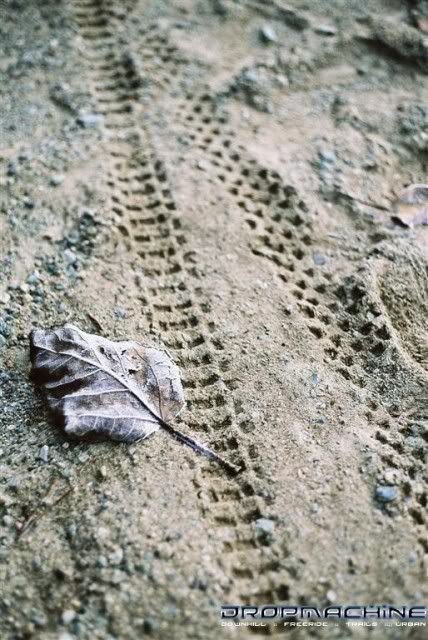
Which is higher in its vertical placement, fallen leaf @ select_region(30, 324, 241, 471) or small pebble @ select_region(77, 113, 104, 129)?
small pebble @ select_region(77, 113, 104, 129)

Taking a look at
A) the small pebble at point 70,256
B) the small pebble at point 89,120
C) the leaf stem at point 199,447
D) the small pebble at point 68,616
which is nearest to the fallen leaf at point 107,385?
the leaf stem at point 199,447

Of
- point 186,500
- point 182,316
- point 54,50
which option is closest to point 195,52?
point 54,50

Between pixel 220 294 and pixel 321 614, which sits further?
pixel 220 294

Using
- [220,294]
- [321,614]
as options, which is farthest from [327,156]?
[321,614]

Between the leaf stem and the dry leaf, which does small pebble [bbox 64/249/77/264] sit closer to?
the leaf stem

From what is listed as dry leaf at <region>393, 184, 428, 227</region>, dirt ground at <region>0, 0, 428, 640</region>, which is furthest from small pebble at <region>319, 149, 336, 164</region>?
dry leaf at <region>393, 184, 428, 227</region>

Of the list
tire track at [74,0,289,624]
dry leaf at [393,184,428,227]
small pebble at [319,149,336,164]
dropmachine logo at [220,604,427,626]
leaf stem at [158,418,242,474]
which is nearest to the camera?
dropmachine logo at [220,604,427,626]

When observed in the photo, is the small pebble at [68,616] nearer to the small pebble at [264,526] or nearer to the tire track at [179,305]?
the tire track at [179,305]

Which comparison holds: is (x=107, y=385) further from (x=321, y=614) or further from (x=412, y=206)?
(x=412, y=206)
